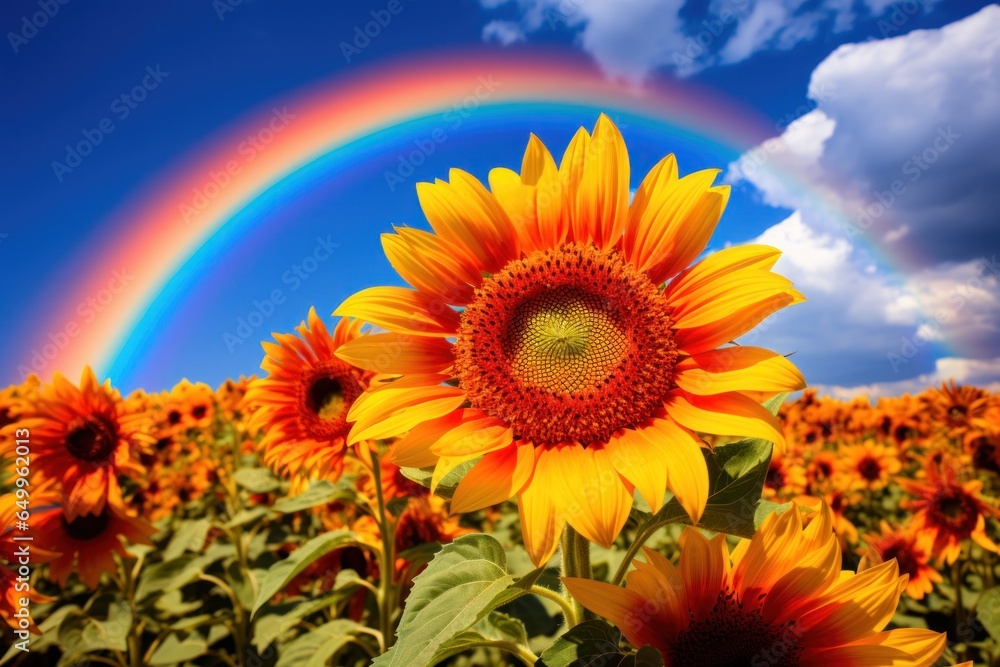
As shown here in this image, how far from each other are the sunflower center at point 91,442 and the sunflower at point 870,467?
7.86m

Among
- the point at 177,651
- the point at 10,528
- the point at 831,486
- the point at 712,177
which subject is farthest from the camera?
the point at 831,486

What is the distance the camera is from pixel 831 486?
7.74 m

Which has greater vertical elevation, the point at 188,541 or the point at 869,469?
the point at 188,541

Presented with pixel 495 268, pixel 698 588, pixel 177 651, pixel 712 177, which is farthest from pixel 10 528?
pixel 712 177

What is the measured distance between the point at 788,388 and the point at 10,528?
376cm

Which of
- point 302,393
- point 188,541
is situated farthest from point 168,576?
point 302,393

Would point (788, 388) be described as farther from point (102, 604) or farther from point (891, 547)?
point (891, 547)

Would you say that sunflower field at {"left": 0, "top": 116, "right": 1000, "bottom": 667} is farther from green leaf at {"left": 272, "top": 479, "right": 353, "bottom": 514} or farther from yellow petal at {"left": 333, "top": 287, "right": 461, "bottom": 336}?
green leaf at {"left": 272, "top": 479, "right": 353, "bottom": 514}

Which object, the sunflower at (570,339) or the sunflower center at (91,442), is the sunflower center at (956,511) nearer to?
the sunflower at (570,339)

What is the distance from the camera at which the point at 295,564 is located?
10.7 feet

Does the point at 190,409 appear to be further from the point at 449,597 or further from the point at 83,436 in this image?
the point at 449,597

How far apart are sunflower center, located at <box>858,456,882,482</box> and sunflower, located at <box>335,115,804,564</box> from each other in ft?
23.6

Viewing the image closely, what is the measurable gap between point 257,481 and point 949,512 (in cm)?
605

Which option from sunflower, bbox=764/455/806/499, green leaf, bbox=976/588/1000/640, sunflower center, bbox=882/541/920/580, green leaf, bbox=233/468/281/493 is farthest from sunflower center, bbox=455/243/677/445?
sunflower, bbox=764/455/806/499
